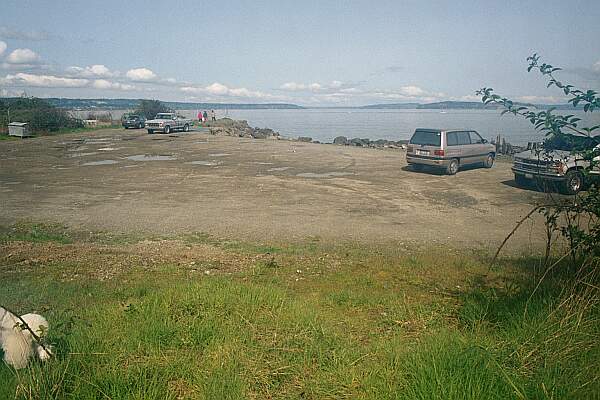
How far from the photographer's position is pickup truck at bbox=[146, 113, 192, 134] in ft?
155

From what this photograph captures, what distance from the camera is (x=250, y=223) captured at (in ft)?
38.3

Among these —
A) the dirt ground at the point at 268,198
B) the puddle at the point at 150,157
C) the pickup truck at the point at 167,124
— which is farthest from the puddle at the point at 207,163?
the pickup truck at the point at 167,124

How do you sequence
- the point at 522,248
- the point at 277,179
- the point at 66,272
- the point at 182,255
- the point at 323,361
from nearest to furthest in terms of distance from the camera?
the point at 323,361
the point at 66,272
the point at 182,255
the point at 522,248
the point at 277,179

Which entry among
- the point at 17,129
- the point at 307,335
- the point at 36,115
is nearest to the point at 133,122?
the point at 36,115

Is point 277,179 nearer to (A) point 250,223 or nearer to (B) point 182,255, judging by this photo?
(A) point 250,223

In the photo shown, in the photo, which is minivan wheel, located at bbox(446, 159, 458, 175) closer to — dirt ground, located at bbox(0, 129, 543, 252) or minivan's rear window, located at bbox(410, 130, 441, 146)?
dirt ground, located at bbox(0, 129, 543, 252)

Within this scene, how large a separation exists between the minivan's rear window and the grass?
13988 millimetres

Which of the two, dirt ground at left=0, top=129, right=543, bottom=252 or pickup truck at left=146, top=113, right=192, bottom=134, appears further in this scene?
pickup truck at left=146, top=113, right=192, bottom=134

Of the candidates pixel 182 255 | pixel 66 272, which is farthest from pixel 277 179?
pixel 66 272

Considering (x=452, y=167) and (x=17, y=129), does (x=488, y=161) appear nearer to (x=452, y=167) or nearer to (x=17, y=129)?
(x=452, y=167)

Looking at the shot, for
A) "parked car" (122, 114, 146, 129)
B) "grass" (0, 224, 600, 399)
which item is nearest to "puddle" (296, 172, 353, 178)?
"grass" (0, 224, 600, 399)

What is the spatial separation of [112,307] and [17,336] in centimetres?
136

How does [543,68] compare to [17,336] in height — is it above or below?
above

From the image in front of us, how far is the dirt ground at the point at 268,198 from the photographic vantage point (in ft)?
36.4
